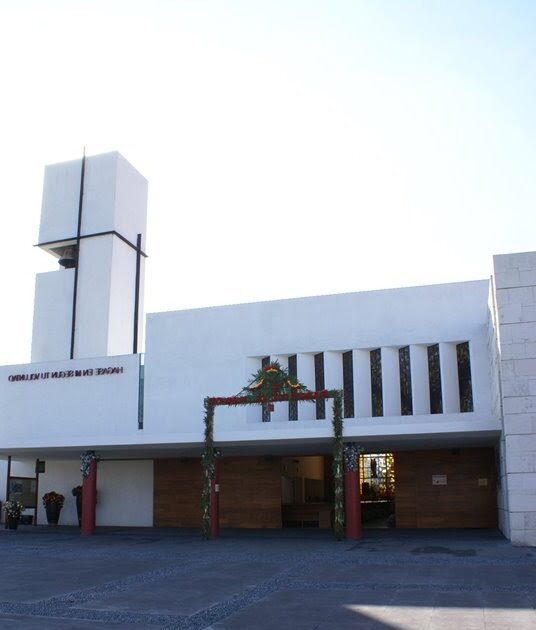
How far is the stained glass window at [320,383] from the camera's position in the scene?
23266 millimetres

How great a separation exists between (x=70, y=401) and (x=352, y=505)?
40.2 feet

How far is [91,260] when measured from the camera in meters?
31.9

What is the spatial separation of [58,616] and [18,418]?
19.7 meters

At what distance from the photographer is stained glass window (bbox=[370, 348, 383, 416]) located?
74.4ft

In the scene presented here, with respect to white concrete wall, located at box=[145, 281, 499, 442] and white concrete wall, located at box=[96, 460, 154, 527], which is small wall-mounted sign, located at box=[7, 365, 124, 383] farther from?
white concrete wall, located at box=[96, 460, 154, 527]

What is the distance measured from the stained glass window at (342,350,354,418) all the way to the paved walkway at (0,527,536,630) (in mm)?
5206

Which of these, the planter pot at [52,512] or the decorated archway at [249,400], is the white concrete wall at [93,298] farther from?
the decorated archway at [249,400]

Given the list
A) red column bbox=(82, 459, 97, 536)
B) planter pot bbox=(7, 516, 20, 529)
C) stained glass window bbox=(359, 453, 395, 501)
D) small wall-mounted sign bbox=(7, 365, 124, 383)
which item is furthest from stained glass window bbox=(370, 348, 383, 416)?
planter pot bbox=(7, 516, 20, 529)

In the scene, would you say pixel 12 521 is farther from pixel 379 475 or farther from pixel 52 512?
pixel 379 475

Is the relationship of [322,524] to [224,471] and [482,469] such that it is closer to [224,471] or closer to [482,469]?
[224,471]

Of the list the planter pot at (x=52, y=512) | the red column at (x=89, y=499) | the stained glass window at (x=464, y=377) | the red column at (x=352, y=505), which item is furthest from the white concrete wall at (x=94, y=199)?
the red column at (x=352, y=505)

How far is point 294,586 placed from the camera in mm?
10812

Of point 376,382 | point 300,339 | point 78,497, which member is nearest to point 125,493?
point 78,497

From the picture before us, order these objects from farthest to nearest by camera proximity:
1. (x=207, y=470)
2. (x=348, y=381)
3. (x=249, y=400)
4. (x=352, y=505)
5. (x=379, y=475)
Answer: (x=379, y=475) < (x=348, y=381) < (x=249, y=400) < (x=207, y=470) < (x=352, y=505)
